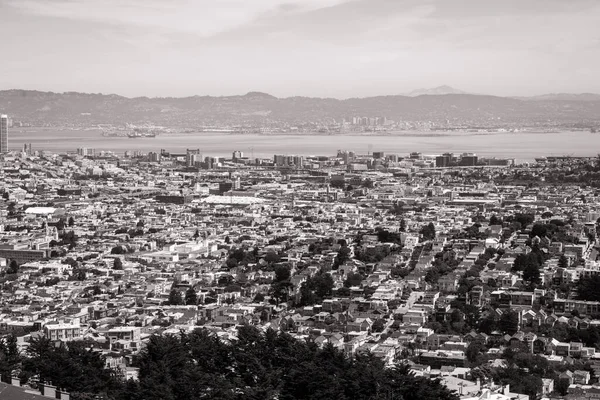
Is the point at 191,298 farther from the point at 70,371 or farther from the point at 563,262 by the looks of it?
the point at 70,371

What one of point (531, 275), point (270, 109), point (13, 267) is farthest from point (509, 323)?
point (270, 109)

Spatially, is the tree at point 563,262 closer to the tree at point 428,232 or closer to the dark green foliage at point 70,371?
the tree at point 428,232

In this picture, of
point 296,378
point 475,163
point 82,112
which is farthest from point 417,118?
point 296,378

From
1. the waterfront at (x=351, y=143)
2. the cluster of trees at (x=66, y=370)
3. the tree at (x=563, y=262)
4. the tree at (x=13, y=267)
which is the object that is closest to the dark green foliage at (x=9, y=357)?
the cluster of trees at (x=66, y=370)

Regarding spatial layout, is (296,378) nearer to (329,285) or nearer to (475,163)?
(329,285)

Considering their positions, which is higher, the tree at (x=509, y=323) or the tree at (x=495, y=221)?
the tree at (x=495, y=221)

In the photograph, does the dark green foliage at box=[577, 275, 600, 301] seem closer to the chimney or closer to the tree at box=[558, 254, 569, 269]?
the tree at box=[558, 254, 569, 269]
